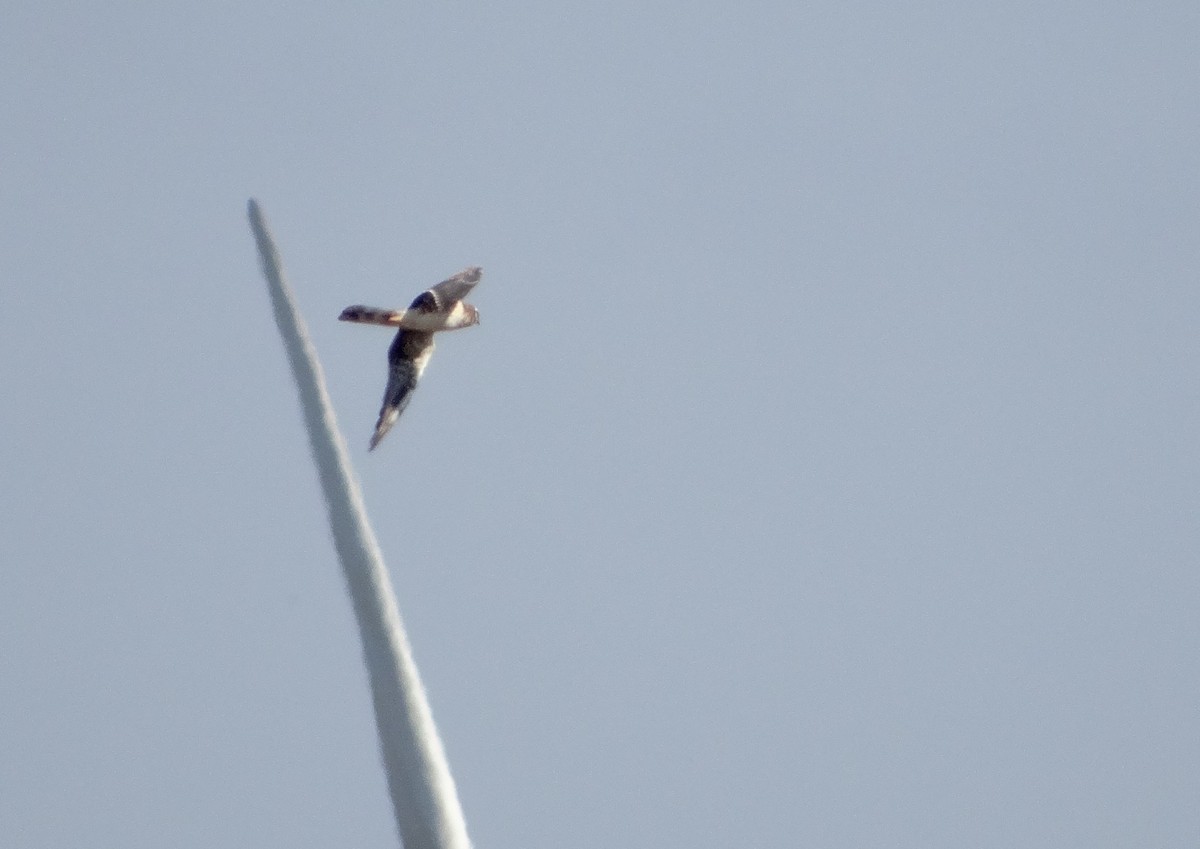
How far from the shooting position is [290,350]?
8550 centimetres

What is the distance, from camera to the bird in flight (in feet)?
279

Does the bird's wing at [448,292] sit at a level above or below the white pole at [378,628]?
above

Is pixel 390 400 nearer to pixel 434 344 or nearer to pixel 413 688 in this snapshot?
pixel 434 344

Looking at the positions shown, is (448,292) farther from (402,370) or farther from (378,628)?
(378,628)

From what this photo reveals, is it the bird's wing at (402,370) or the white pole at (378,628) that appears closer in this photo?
the white pole at (378,628)

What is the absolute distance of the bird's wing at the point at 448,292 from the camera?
288 feet

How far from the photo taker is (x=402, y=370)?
3393 inches

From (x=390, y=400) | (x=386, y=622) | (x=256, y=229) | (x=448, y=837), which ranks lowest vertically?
(x=448, y=837)

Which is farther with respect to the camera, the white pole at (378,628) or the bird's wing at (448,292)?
the bird's wing at (448,292)

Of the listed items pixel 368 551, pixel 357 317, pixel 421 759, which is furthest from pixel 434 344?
pixel 421 759

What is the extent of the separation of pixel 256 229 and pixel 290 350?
152 inches

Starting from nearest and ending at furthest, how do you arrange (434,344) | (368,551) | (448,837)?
(448,837) → (368,551) → (434,344)

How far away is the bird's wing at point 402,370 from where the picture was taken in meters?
84.9

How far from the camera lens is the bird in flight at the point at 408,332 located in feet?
279
